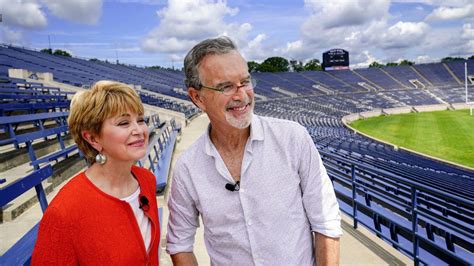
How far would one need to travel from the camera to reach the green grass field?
17375mm

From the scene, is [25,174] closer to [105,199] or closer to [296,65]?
[105,199]

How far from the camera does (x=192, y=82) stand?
1.71m

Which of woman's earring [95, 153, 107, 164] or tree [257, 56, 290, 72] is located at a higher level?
tree [257, 56, 290, 72]

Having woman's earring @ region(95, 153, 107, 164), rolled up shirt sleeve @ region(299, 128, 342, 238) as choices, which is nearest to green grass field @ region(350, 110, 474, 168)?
rolled up shirt sleeve @ region(299, 128, 342, 238)

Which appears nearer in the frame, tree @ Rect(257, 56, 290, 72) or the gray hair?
the gray hair

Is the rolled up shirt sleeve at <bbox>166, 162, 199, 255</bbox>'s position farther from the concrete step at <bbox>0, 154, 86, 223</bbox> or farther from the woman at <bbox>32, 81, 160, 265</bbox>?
the concrete step at <bbox>0, 154, 86, 223</bbox>

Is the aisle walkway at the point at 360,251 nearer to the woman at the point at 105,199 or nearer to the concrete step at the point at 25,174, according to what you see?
the concrete step at the point at 25,174

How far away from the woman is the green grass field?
16422 millimetres

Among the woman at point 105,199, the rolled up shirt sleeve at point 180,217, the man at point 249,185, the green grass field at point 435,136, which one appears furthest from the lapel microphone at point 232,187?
the green grass field at point 435,136

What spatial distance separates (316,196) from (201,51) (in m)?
0.83

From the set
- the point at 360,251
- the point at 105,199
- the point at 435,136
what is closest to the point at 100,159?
the point at 105,199

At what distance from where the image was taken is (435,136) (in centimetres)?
2281

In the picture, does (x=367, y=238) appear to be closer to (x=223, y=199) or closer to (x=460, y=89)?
(x=223, y=199)

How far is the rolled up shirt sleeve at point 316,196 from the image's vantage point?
5.35 ft
